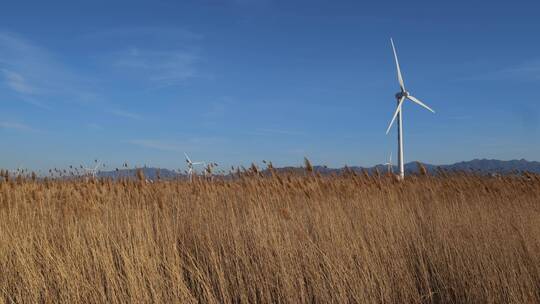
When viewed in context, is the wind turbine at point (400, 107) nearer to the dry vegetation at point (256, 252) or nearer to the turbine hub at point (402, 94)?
the turbine hub at point (402, 94)

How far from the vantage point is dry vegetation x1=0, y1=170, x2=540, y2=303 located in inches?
202

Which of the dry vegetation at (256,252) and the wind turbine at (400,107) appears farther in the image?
the wind turbine at (400,107)

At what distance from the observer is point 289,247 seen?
5.88 meters

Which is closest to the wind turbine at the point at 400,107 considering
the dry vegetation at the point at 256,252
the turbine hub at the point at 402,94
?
the turbine hub at the point at 402,94

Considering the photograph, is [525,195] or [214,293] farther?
[525,195]

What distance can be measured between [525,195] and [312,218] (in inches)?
220

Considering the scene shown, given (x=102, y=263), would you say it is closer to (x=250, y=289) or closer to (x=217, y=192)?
(x=250, y=289)

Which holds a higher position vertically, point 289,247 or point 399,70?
point 399,70

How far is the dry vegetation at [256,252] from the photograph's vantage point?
513cm

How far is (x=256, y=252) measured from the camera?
20.4 feet

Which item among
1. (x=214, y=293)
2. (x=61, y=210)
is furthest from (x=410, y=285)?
(x=61, y=210)

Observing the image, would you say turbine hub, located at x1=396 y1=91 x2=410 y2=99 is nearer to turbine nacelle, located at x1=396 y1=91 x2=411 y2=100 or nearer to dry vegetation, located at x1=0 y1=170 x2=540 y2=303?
turbine nacelle, located at x1=396 y1=91 x2=411 y2=100

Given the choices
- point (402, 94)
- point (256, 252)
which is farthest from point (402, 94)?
point (256, 252)

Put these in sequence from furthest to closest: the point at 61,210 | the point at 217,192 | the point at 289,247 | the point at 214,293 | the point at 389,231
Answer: the point at 217,192 < the point at 61,210 < the point at 389,231 < the point at 289,247 < the point at 214,293
